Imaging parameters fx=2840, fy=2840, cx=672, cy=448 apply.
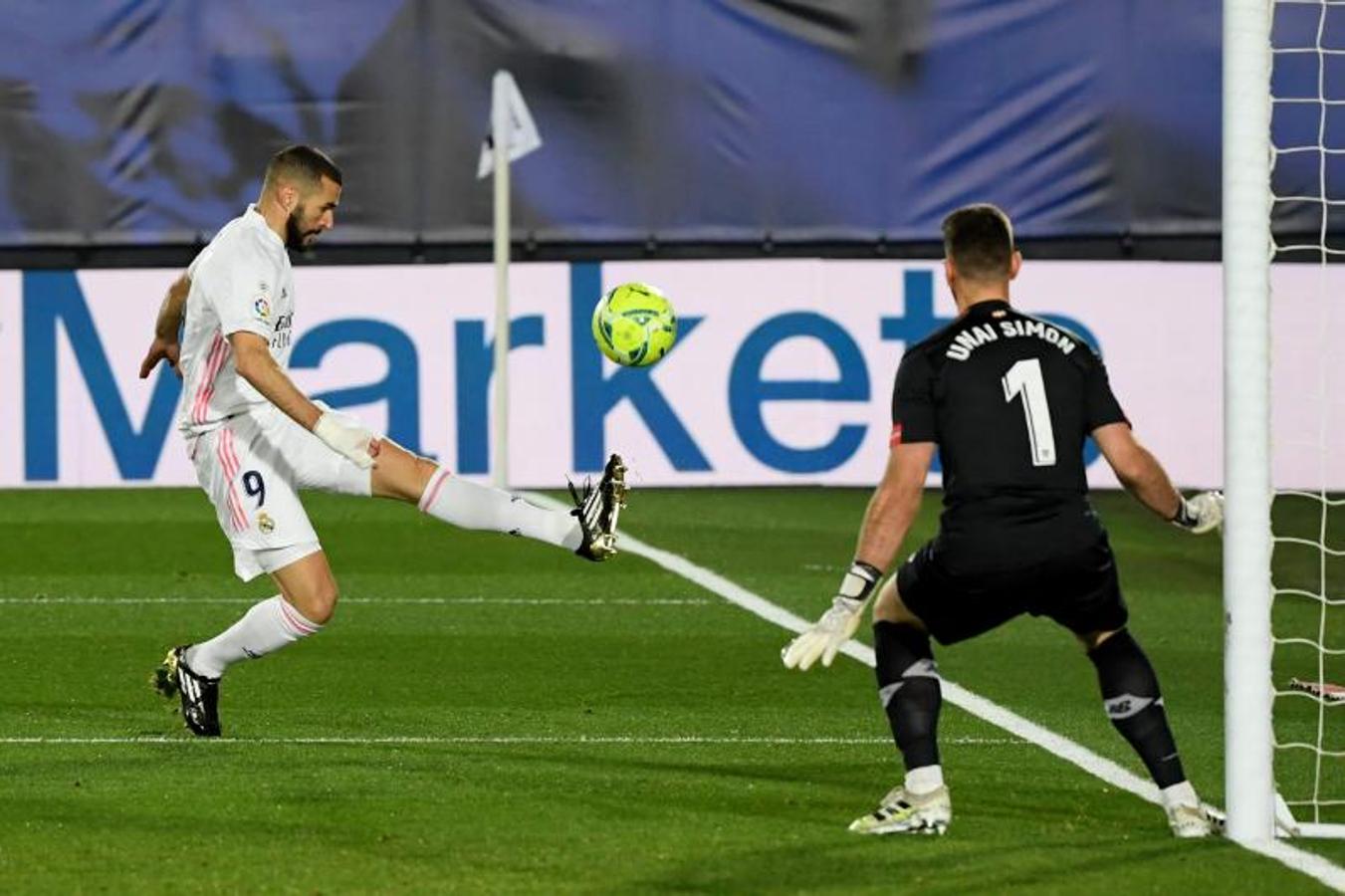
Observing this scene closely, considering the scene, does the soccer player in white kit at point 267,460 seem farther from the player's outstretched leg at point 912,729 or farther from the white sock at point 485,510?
the player's outstretched leg at point 912,729

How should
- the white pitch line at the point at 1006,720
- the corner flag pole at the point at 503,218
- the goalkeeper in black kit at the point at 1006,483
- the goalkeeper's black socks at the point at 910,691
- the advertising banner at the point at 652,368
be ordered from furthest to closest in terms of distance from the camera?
the advertising banner at the point at 652,368 → the corner flag pole at the point at 503,218 → the goalkeeper's black socks at the point at 910,691 → the goalkeeper in black kit at the point at 1006,483 → the white pitch line at the point at 1006,720

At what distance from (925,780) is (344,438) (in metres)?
2.02

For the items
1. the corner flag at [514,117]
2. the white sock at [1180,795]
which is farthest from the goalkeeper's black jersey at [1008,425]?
the corner flag at [514,117]

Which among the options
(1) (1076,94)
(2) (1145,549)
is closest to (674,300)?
(1) (1076,94)

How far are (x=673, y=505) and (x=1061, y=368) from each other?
1102 centimetres

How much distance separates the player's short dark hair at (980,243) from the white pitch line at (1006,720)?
1.48 m

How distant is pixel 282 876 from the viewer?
6.27 metres

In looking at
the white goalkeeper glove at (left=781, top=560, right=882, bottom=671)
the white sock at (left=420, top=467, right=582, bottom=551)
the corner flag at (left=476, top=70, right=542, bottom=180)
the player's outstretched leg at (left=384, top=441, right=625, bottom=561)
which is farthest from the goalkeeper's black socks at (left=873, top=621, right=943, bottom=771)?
the corner flag at (left=476, top=70, right=542, bottom=180)

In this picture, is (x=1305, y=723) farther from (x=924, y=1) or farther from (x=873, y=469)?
(x=924, y=1)

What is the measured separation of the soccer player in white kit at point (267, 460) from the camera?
839 cm

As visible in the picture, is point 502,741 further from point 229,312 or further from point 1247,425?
point 1247,425

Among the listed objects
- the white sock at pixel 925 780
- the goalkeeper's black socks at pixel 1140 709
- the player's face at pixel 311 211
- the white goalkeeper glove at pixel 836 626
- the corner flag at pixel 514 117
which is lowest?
the white sock at pixel 925 780

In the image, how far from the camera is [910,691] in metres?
6.75

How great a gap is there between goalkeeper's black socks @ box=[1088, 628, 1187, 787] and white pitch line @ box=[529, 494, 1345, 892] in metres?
0.25
